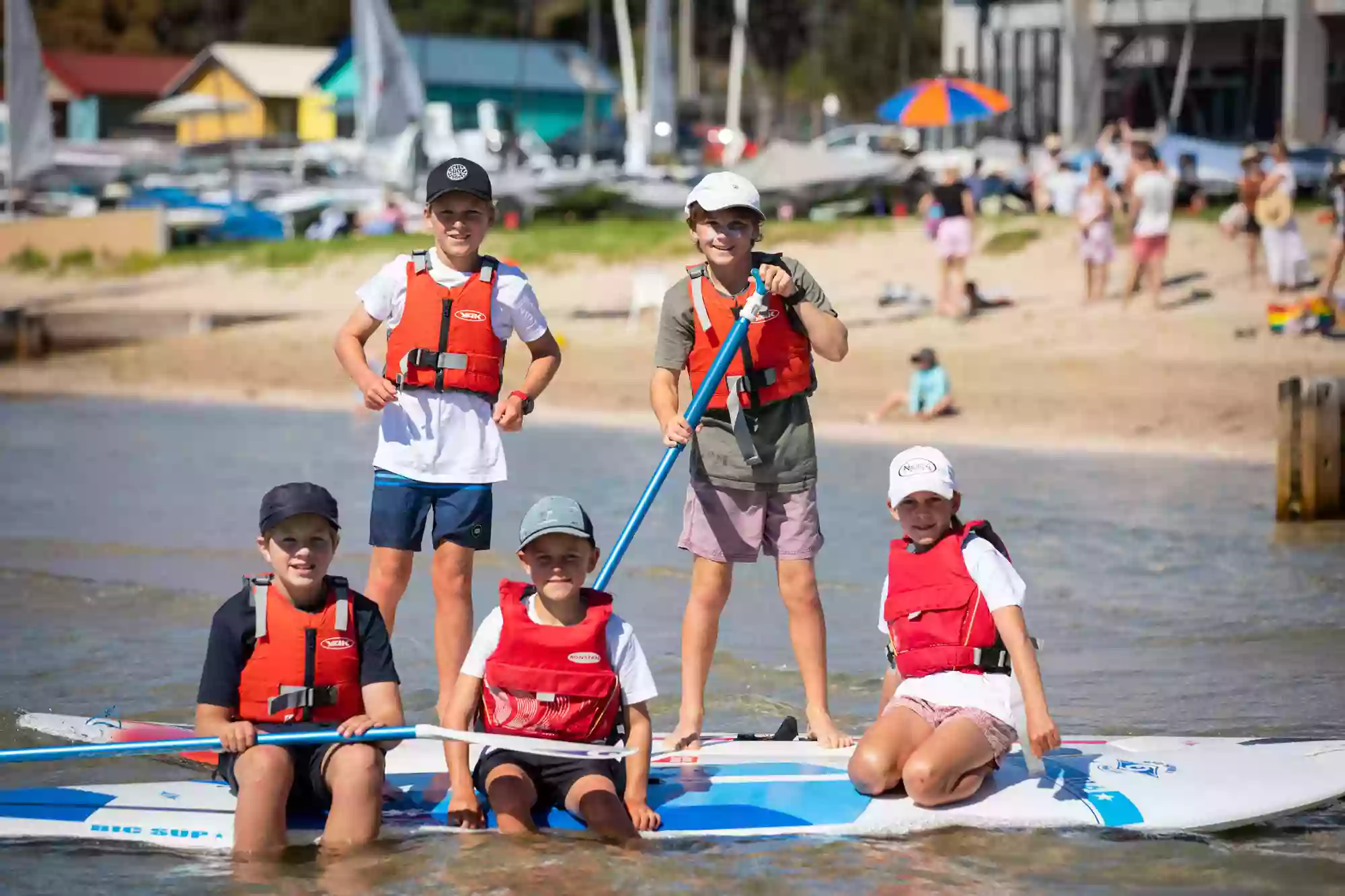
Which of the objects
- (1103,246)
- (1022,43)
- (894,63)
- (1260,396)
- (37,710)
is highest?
(894,63)

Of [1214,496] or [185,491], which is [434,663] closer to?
[185,491]

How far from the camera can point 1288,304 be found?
1833 cm

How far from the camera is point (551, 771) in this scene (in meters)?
5.15

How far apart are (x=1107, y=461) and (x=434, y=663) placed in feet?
26.3

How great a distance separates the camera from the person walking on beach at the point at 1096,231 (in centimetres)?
1912

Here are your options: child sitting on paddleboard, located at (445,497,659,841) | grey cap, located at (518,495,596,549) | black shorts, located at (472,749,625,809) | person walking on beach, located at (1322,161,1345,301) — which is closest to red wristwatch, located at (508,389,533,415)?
child sitting on paddleboard, located at (445,497,659,841)

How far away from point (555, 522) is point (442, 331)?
126 centimetres

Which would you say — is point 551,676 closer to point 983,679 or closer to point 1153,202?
point 983,679

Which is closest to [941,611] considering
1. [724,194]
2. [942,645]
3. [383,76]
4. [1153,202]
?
[942,645]

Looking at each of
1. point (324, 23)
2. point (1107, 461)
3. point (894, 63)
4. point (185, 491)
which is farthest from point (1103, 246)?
point (324, 23)

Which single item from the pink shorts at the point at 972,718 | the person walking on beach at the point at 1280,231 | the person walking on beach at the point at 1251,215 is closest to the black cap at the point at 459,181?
the pink shorts at the point at 972,718

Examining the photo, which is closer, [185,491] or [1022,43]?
[185,491]

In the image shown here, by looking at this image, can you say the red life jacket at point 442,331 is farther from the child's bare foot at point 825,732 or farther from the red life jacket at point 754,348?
the child's bare foot at point 825,732

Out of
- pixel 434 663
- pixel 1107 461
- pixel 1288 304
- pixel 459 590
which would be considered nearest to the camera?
pixel 459 590
